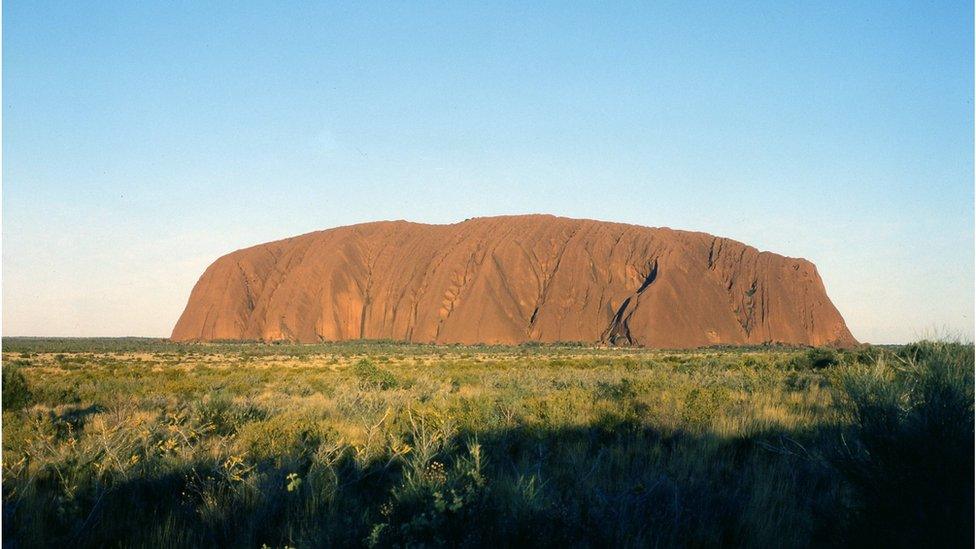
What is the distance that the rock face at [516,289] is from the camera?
77625 mm

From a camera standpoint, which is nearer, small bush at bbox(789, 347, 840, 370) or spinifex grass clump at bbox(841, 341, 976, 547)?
spinifex grass clump at bbox(841, 341, 976, 547)

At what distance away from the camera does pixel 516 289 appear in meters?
82.5

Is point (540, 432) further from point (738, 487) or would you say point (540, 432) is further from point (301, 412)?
point (301, 412)

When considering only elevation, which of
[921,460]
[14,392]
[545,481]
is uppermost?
[921,460]

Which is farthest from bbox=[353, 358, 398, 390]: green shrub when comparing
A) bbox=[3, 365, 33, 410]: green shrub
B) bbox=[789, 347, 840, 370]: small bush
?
bbox=[789, 347, 840, 370]: small bush

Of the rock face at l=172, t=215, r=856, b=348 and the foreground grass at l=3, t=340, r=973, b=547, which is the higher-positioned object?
the rock face at l=172, t=215, r=856, b=348

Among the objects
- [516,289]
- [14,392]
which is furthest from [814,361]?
[516,289]

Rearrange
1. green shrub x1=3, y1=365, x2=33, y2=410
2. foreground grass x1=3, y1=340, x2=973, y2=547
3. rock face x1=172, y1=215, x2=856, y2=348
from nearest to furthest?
foreground grass x1=3, y1=340, x2=973, y2=547, green shrub x1=3, y1=365, x2=33, y2=410, rock face x1=172, y1=215, x2=856, y2=348

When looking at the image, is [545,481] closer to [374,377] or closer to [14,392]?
[14,392]

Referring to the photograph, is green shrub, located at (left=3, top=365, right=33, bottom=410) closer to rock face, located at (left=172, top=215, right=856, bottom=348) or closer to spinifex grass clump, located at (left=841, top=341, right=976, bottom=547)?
spinifex grass clump, located at (left=841, top=341, right=976, bottom=547)

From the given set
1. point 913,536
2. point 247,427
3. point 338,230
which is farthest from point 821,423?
point 338,230

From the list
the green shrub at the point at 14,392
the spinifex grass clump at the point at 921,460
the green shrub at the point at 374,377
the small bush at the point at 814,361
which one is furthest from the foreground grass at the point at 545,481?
the small bush at the point at 814,361

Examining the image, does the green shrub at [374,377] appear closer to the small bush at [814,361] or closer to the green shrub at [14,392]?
the green shrub at [14,392]

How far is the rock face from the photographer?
255 feet
